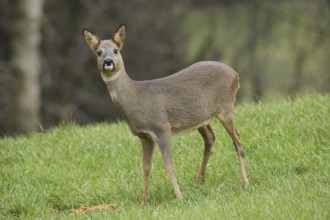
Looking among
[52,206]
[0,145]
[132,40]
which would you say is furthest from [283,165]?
[132,40]

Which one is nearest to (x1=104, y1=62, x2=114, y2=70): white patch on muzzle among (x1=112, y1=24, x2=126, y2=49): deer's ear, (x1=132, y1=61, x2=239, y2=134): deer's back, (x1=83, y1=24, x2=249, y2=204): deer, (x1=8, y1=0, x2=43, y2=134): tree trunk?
(x1=83, y1=24, x2=249, y2=204): deer

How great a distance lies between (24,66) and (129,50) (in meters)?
6.23

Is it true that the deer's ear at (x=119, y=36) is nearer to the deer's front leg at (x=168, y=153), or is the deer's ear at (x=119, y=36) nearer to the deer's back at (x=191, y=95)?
the deer's back at (x=191, y=95)

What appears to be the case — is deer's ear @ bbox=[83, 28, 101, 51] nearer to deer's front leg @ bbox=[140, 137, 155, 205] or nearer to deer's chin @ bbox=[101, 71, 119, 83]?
deer's chin @ bbox=[101, 71, 119, 83]

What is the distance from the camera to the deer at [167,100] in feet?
25.9

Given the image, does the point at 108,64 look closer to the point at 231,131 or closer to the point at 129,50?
the point at 231,131

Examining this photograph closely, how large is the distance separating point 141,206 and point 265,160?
1.64m

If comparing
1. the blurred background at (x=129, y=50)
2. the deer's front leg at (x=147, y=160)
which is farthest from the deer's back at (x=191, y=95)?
the blurred background at (x=129, y=50)

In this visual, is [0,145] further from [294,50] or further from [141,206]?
[294,50]

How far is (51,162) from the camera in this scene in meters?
10.0

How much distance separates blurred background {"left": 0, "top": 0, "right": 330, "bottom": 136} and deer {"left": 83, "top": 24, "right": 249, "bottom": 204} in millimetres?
8669

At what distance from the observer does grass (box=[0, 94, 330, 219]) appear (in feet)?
24.1

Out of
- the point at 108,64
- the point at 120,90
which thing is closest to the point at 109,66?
the point at 108,64

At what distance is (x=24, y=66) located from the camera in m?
17.1
